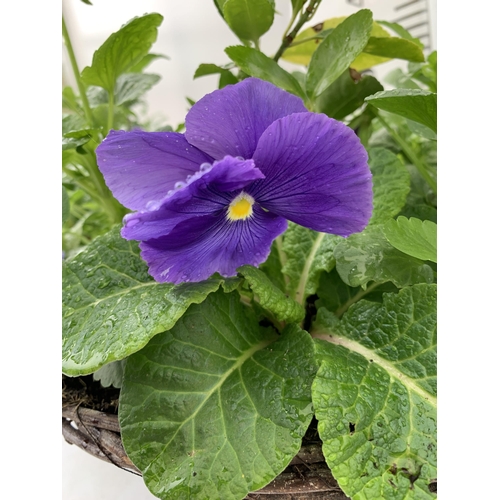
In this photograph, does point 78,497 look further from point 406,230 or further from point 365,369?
point 406,230

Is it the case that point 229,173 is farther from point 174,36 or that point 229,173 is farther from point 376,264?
point 174,36

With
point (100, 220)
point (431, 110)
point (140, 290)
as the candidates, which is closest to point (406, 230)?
point (431, 110)

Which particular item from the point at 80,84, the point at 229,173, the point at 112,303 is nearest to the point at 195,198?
the point at 229,173

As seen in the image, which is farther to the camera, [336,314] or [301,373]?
[336,314]

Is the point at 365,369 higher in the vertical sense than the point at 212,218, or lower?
lower

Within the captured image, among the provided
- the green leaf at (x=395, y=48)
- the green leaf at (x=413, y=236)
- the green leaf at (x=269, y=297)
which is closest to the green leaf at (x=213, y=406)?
the green leaf at (x=269, y=297)

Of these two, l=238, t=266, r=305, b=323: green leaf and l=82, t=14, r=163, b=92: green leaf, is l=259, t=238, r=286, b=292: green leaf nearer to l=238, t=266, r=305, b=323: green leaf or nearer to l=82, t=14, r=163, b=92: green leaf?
l=238, t=266, r=305, b=323: green leaf

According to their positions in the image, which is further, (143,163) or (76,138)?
(76,138)

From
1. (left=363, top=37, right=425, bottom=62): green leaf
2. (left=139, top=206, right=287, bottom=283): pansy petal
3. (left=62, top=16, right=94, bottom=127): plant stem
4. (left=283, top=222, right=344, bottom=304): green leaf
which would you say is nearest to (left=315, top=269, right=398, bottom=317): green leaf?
(left=283, top=222, right=344, bottom=304): green leaf
